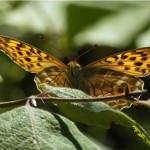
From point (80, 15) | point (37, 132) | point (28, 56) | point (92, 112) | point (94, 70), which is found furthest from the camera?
point (80, 15)

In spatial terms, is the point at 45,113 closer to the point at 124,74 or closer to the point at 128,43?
the point at 124,74

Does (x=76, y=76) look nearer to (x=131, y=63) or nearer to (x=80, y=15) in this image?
(x=131, y=63)

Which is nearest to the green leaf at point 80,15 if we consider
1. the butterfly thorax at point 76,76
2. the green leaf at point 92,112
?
the butterfly thorax at point 76,76

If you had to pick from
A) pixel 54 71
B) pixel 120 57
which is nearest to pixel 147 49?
pixel 120 57

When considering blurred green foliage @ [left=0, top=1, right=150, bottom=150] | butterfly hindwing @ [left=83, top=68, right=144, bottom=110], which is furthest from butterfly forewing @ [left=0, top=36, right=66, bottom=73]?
blurred green foliage @ [left=0, top=1, right=150, bottom=150]

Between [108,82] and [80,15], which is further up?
[80,15]

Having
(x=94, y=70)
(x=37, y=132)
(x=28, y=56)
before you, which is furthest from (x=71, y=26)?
(x=37, y=132)

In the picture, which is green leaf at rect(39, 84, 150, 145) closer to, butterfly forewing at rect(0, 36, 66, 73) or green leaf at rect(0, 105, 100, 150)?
green leaf at rect(0, 105, 100, 150)

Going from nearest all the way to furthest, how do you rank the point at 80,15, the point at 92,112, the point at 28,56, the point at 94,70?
the point at 92,112 → the point at 28,56 → the point at 94,70 → the point at 80,15
